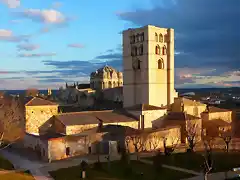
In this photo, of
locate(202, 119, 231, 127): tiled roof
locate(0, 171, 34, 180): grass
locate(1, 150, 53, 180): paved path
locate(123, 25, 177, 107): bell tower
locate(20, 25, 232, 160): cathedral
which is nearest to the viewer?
locate(0, 171, 34, 180): grass

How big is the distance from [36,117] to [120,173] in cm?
1571

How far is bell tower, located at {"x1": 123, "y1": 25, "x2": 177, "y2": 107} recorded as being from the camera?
44.8 m

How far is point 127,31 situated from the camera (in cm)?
4772

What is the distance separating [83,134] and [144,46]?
16910mm

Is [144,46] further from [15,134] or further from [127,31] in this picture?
[15,134]

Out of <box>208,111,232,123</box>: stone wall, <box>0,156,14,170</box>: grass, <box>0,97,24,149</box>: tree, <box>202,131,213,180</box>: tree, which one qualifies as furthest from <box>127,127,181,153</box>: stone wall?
<box>0,97,24,149</box>: tree

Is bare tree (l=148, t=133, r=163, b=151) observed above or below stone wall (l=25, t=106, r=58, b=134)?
below

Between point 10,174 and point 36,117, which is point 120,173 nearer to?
point 10,174

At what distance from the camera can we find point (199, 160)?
29219mm

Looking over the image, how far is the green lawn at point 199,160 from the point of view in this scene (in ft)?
90.0

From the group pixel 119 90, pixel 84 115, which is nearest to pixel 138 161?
pixel 84 115

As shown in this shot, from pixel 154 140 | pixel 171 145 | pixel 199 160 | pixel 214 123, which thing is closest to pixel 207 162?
pixel 199 160

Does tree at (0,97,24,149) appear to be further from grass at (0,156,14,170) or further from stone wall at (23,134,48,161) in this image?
grass at (0,156,14,170)

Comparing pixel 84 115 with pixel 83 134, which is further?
pixel 84 115
